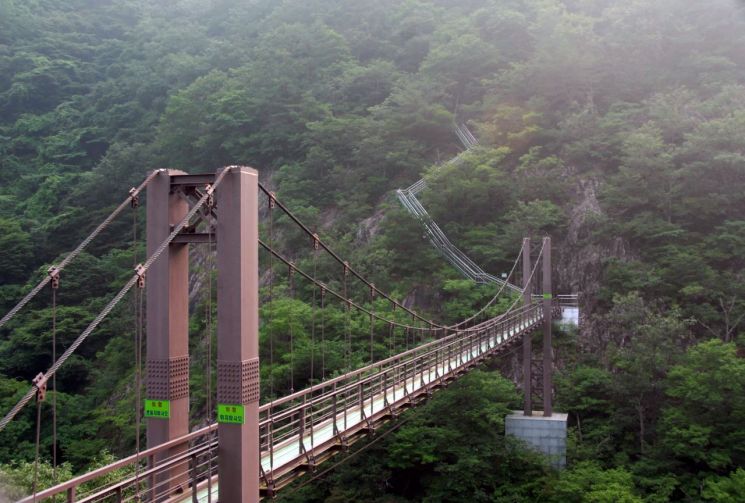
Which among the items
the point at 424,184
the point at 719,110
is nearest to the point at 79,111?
the point at 424,184

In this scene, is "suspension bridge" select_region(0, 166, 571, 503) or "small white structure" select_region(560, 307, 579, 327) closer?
"suspension bridge" select_region(0, 166, 571, 503)

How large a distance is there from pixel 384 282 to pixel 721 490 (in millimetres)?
9695

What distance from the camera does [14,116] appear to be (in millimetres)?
35625

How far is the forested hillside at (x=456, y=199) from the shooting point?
1332 centimetres

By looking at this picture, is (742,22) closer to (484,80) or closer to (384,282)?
(484,80)

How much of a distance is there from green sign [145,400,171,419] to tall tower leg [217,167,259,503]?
0.69 metres

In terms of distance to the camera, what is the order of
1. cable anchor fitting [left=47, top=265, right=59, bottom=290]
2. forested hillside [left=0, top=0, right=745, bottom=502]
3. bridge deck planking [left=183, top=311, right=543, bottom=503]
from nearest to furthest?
cable anchor fitting [left=47, top=265, right=59, bottom=290], bridge deck planking [left=183, top=311, right=543, bottom=503], forested hillside [left=0, top=0, right=745, bottom=502]

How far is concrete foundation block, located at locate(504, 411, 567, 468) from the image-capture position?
1422cm

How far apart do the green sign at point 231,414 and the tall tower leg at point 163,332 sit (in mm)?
759

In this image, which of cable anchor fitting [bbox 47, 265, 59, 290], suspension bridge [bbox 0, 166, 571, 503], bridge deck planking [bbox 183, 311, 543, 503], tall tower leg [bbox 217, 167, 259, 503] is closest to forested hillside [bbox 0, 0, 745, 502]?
bridge deck planking [bbox 183, 311, 543, 503]

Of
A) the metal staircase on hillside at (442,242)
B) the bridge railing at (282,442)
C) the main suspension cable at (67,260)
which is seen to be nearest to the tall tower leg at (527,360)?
the metal staircase on hillside at (442,242)

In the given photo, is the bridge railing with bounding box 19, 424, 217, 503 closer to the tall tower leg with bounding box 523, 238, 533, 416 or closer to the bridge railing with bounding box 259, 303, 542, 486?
the bridge railing with bounding box 259, 303, 542, 486

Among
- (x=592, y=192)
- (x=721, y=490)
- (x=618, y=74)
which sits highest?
(x=618, y=74)

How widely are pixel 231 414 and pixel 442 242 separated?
15326 mm
